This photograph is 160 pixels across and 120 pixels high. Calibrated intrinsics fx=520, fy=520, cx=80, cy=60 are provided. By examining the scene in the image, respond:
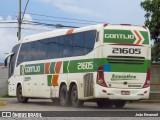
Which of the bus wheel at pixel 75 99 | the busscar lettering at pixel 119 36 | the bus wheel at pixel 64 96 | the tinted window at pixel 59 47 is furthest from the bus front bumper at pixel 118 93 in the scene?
the bus wheel at pixel 64 96

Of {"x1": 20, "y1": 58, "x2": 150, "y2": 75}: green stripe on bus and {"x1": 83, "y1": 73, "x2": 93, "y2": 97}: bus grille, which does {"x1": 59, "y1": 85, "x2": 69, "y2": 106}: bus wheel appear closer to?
{"x1": 20, "y1": 58, "x2": 150, "y2": 75}: green stripe on bus

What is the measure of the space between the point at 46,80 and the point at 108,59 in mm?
4912

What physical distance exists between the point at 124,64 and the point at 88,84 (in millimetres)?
1647

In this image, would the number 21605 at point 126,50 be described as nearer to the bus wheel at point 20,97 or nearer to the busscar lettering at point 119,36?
the busscar lettering at point 119,36

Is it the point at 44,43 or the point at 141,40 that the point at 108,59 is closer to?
the point at 141,40

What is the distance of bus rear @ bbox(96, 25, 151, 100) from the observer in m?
20.4

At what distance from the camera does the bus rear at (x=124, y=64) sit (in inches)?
805

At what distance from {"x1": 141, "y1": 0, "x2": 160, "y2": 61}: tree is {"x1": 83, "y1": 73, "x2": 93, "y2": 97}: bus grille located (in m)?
14.4

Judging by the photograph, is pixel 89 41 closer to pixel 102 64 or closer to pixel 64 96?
pixel 102 64

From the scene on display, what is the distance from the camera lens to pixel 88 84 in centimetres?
2084

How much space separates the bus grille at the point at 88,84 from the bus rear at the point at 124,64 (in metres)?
0.41

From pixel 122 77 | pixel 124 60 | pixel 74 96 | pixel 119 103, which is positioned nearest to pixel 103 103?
pixel 119 103

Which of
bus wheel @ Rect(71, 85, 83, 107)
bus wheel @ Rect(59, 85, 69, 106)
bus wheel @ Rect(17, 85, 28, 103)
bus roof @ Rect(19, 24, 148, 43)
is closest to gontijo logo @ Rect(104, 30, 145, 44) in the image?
bus roof @ Rect(19, 24, 148, 43)

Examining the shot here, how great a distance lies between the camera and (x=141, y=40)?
21.0 meters
